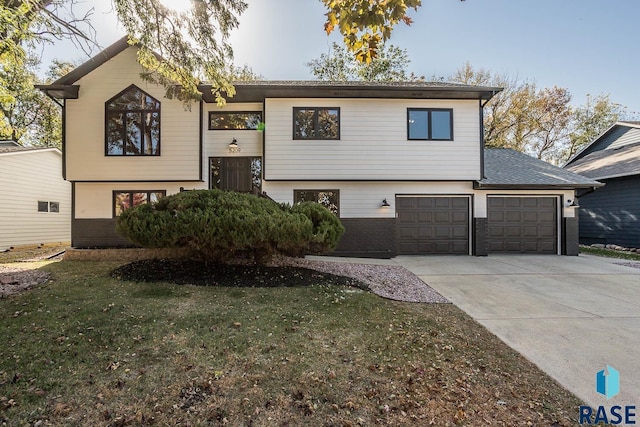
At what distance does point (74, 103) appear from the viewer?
9453 mm

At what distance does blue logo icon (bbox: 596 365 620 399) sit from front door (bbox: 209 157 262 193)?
932cm

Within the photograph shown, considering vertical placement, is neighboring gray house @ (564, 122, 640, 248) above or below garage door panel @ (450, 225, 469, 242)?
above

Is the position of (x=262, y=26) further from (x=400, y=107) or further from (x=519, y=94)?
(x=519, y=94)

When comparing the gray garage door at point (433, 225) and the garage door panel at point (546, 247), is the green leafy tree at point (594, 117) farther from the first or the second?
the gray garage door at point (433, 225)

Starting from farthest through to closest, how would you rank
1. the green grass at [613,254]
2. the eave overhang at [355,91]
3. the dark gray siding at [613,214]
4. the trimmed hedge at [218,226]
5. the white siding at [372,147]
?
1. the dark gray siding at [613,214]
2. the green grass at [613,254]
3. the white siding at [372,147]
4. the eave overhang at [355,91]
5. the trimmed hedge at [218,226]

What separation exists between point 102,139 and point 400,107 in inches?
385

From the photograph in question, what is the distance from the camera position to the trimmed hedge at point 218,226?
5461 millimetres

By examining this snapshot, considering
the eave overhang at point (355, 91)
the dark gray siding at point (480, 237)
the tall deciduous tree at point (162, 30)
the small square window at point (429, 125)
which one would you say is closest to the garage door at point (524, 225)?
the dark gray siding at point (480, 237)

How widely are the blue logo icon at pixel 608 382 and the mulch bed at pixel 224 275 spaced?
339cm

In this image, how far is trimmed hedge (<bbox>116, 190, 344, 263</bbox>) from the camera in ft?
17.9

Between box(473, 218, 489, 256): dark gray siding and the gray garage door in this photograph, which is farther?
the gray garage door

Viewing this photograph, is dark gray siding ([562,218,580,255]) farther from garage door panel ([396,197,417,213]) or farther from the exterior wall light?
the exterior wall light
